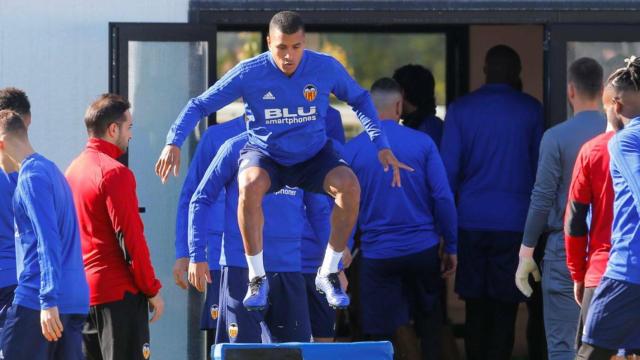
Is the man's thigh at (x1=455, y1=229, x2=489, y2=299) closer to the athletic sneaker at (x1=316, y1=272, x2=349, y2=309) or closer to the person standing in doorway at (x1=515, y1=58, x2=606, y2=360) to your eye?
the person standing in doorway at (x1=515, y1=58, x2=606, y2=360)

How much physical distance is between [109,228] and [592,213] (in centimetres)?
226

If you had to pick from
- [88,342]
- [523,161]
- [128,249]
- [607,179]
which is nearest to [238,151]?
[128,249]

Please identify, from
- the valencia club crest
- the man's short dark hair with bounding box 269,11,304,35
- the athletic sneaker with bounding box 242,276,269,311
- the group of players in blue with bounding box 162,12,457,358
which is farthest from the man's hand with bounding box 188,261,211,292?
the man's short dark hair with bounding box 269,11,304,35

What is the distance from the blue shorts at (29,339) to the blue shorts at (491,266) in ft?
9.21

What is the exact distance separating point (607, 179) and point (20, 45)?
11.7ft

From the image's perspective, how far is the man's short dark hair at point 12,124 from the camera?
5.82 meters

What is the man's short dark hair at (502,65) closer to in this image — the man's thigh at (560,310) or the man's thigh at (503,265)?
the man's thigh at (503,265)

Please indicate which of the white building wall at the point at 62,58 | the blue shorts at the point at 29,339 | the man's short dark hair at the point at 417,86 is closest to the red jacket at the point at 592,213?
the blue shorts at the point at 29,339

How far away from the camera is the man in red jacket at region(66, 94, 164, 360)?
6188 millimetres

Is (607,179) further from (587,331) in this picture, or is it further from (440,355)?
(440,355)

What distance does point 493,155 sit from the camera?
25.6 feet

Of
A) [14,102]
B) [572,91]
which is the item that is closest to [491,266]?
[572,91]

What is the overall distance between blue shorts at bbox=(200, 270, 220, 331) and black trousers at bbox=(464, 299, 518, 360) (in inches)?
64.0

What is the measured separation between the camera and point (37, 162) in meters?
5.71
